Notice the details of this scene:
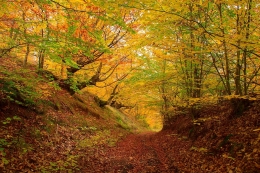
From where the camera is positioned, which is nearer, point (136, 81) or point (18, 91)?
point (18, 91)

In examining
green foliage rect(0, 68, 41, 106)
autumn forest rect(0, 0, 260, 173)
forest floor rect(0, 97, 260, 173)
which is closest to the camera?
autumn forest rect(0, 0, 260, 173)

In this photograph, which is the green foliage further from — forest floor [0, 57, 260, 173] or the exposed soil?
the exposed soil

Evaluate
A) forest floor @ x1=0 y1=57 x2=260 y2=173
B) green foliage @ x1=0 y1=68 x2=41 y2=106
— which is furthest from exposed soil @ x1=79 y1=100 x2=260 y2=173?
green foliage @ x1=0 y1=68 x2=41 y2=106

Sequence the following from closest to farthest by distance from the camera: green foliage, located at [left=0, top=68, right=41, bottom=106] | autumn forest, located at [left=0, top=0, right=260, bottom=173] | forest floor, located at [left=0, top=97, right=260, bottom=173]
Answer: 1. autumn forest, located at [left=0, top=0, right=260, bottom=173]
2. forest floor, located at [left=0, top=97, right=260, bottom=173]
3. green foliage, located at [left=0, top=68, right=41, bottom=106]

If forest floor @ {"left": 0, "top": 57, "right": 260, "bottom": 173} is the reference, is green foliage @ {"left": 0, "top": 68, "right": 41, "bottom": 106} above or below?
above

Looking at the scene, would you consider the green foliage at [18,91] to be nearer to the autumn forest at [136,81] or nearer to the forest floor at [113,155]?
the autumn forest at [136,81]

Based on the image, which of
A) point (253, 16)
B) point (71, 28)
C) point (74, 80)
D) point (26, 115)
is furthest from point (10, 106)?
point (253, 16)

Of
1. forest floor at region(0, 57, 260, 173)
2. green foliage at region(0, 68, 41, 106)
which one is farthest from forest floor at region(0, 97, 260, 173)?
green foliage at region(0, 68, 41, 106)

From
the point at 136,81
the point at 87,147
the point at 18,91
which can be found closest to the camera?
the point at 18,91

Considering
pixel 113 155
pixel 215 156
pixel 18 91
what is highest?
pixel 18 91

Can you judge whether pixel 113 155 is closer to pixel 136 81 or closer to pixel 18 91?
pixel 136 81

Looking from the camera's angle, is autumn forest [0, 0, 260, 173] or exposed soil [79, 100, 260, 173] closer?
autumn forest [0, 0, 260, 173]

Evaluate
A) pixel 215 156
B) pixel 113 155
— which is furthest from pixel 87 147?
pixel 215 156

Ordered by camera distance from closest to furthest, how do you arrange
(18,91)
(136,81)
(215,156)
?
(215,156), (18,91), (136,81)
